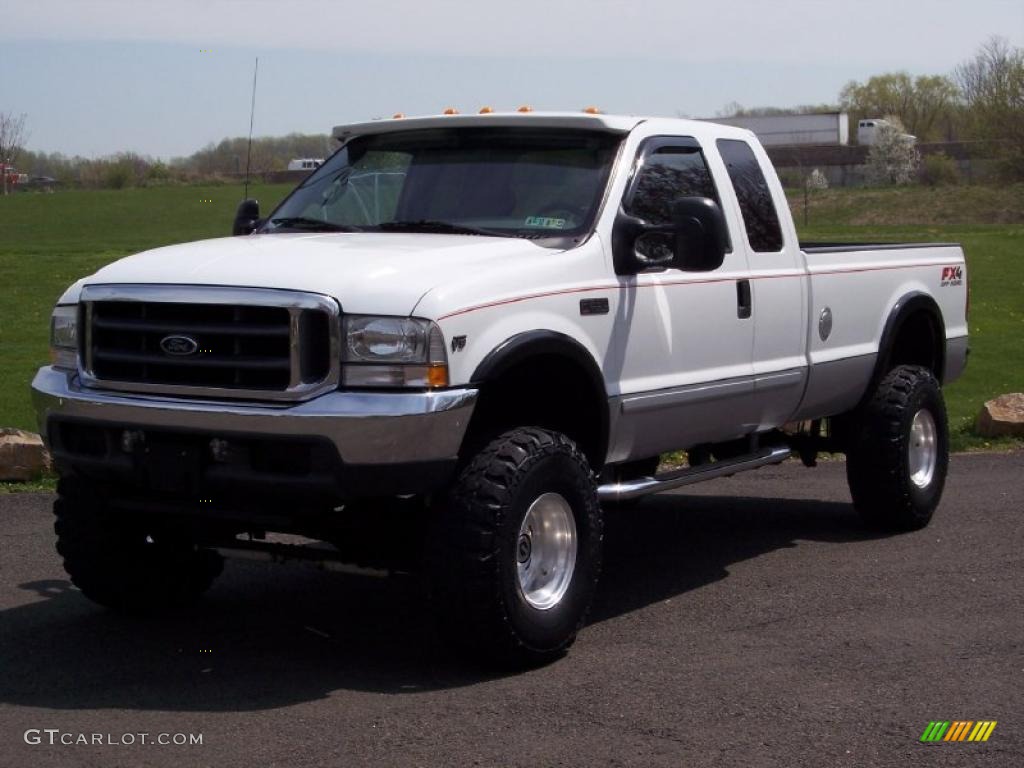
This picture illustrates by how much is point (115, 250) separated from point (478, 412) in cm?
3275

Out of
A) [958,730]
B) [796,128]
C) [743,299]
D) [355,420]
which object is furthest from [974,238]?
[355,420]

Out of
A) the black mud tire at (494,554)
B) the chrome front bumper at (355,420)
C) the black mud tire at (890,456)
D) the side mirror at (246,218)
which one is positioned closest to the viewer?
the chrome front bumper at (355,420)

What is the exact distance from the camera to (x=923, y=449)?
31.2 feet

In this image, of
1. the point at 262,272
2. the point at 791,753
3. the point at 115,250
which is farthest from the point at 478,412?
the point at 115,250

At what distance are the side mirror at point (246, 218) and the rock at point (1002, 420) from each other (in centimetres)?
767

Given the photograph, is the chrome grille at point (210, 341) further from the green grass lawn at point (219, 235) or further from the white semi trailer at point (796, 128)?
the white semi trailer at point (796, 128)

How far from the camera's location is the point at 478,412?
626 centimetres

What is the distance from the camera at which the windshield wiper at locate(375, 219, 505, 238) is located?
22.3ft

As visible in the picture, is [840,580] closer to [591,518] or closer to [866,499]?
[866,499]

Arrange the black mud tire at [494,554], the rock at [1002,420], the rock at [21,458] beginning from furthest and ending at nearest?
the rock at [1002,420], the rock at [21,458], the black mud tire at [494,554]

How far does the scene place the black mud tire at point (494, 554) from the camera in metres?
5.82

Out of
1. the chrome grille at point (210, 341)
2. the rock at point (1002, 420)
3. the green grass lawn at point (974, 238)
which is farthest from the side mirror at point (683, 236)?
the rock at point (1002, 420)

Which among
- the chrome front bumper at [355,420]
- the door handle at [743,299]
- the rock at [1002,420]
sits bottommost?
the rock at [1002,420]

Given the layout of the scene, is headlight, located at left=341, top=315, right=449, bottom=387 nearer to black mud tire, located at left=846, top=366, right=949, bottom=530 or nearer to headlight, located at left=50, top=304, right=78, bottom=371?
headlight, located at left=50, top=304, right=78, bottom=371
